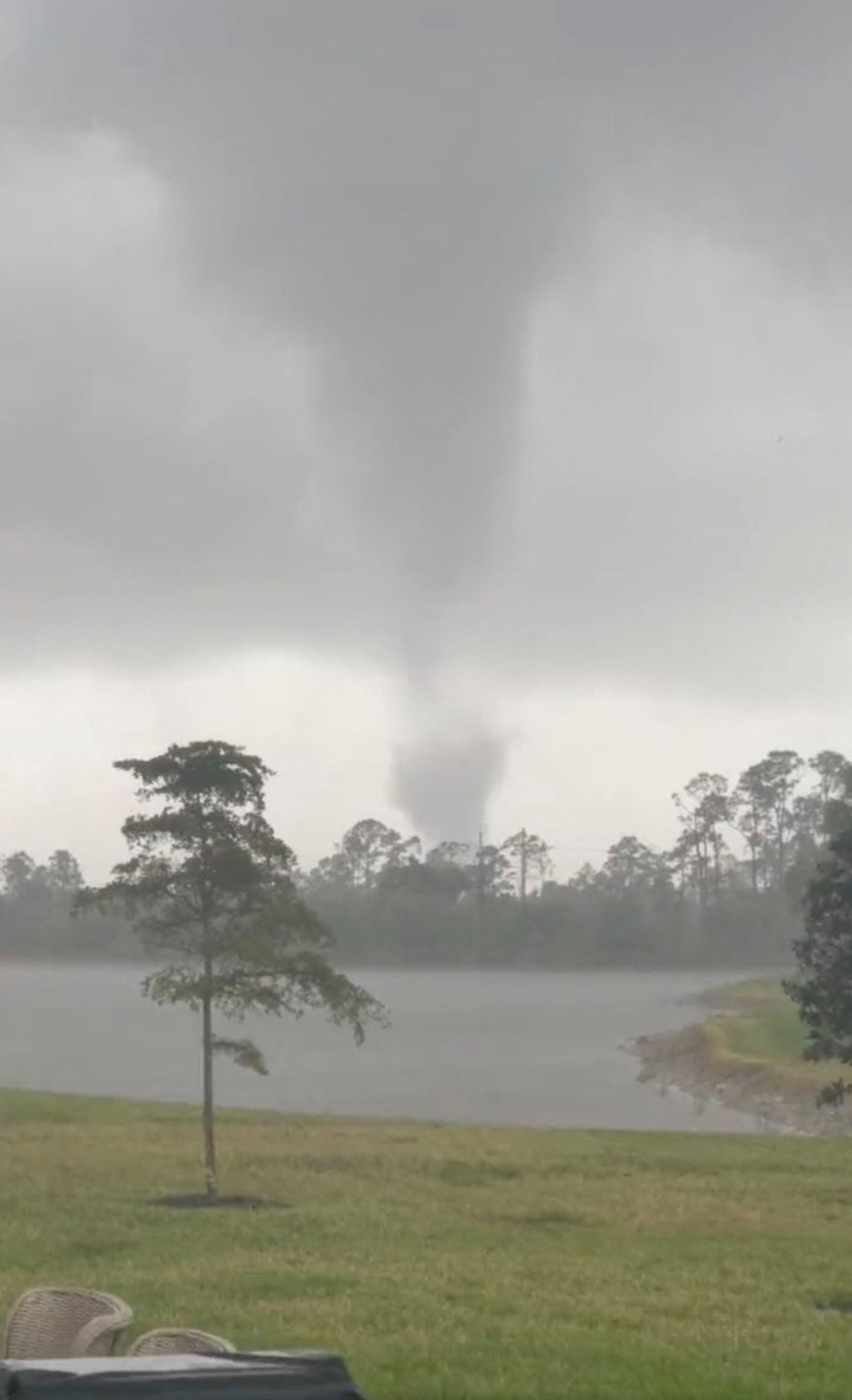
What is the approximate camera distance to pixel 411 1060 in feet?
238

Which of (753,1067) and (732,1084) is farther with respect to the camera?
(753,1067)

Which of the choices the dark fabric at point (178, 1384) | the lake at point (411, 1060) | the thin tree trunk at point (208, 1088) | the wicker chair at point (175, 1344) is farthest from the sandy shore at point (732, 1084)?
the dark fabric at point (178, 1384)

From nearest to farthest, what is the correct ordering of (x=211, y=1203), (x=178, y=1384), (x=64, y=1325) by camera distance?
(x=178, y=1384)
(x=64, y=1325)
(x=211, y=1203)

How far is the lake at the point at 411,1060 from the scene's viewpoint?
56031mm

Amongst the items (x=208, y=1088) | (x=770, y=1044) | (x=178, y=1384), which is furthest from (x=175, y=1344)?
(x=770, y=1044)

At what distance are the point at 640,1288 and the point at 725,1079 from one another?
5674 cm

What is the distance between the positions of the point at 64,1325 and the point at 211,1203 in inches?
699

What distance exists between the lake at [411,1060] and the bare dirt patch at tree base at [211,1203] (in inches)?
985

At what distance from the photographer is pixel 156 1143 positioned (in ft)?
118

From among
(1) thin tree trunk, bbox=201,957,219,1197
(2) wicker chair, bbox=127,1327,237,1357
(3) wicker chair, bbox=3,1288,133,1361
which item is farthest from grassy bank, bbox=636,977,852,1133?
(2) wicker chair, bbox=127,1327,237,1357

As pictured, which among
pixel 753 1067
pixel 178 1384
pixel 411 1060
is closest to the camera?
pixel 178 1384

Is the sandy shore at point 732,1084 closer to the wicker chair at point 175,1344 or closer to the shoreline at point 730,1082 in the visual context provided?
the shoreline at point 730,1082

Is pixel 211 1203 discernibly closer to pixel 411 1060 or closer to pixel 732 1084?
pixel 732 1084

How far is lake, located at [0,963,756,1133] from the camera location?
56.0 m
